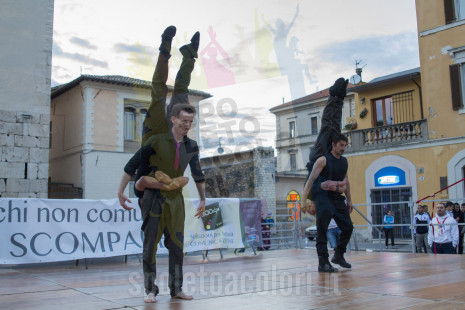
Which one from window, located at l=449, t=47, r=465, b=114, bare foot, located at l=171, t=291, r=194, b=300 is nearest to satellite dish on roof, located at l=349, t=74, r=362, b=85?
window, located at l=449, t=47, r=465, b=114

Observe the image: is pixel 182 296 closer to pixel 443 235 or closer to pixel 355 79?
pixel 443 235

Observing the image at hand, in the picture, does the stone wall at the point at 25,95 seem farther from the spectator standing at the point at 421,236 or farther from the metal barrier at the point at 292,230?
the spectator standing at the point at 421,236

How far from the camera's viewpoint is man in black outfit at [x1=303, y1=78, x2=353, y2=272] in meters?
6.30

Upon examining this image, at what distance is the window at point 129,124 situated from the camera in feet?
90.3

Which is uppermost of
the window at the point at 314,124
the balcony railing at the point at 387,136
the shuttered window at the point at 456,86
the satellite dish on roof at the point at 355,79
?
the window at the point at 314,124

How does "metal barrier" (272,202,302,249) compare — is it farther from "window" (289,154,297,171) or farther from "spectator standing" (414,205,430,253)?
"window" (289,154,297,171)

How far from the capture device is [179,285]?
4.34m

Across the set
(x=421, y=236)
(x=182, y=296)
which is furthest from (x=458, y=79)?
(x=182, y=296)

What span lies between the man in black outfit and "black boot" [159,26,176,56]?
291cm

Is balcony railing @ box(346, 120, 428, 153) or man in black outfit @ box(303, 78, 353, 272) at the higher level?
balcony railing @ box(346, 120, 428, 153)

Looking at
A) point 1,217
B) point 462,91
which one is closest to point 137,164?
point 1,217

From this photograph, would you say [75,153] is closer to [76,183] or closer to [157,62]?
[76,183]

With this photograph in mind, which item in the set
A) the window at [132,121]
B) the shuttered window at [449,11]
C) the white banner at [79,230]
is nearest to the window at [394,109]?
the shuttered window at [449,11]

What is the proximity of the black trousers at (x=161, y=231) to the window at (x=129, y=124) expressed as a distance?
23727 mm
